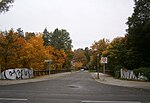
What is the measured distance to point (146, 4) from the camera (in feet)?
148

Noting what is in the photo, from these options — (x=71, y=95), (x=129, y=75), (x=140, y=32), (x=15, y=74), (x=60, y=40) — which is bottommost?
(x=71, y=95)

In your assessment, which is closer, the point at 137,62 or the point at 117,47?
the point at 137,62

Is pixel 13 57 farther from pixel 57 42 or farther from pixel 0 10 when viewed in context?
pixel 57 42

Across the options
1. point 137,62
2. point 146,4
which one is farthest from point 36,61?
point 146,4

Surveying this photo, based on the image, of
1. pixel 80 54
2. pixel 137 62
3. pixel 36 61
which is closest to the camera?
pixel 137 62

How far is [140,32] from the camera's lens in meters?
43.4

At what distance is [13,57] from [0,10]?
59.3ft

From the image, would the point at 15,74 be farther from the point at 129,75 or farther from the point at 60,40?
the point at 60,40

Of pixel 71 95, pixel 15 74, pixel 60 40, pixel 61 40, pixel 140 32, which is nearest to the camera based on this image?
pixel 71 95

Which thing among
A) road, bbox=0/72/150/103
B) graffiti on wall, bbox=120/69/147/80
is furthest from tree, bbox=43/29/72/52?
road, bbox=0/72/150/103

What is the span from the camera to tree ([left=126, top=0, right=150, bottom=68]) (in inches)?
1705

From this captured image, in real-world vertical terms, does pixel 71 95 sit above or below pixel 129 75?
below

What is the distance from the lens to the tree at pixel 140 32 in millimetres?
43306

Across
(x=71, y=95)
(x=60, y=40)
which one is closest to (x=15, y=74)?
(x=71, y=95)
